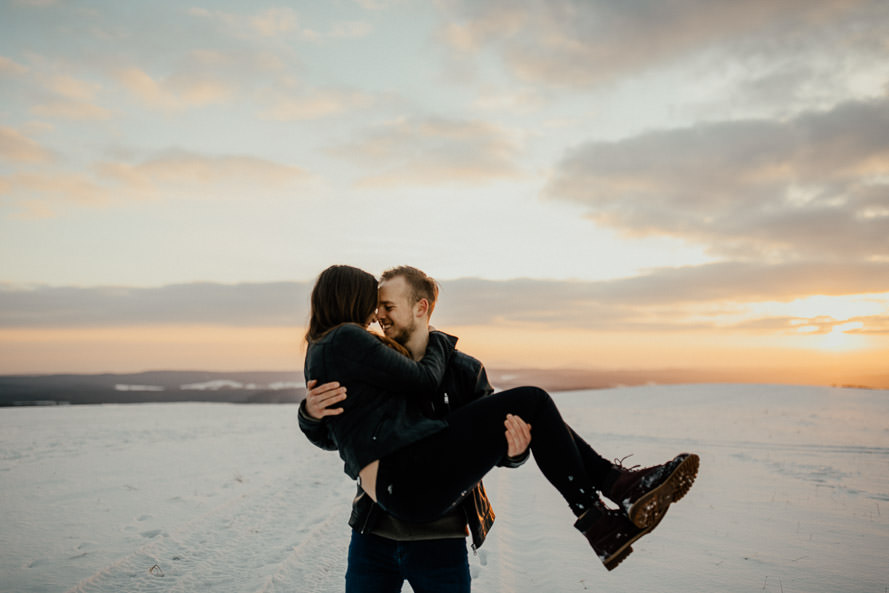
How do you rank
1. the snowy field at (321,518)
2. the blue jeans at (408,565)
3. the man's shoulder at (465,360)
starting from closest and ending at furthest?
the blue jeans at (408,565), the man's shoulder at (465,360), the snowy field at (321,518)

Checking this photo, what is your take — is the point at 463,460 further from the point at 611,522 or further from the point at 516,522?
the point at 516,522

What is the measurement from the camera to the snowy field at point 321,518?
174 inches

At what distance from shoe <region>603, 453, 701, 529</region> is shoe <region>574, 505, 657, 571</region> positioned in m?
0.07

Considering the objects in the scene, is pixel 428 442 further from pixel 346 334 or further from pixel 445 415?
pixel 346 334

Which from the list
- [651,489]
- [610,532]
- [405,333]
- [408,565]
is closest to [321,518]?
[408,565]

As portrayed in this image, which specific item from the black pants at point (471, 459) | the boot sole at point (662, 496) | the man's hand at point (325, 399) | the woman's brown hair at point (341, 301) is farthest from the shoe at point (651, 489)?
the man's hand at point (325, 399)

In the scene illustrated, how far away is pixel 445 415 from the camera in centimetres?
281

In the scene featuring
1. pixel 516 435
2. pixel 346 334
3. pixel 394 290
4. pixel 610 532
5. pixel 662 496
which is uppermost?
pixel 394 290

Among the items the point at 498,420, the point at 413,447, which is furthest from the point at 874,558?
the point at 413,447

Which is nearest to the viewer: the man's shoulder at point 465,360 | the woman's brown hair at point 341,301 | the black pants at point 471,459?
the black pants at point 471,459

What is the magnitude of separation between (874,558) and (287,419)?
1465 centimetres

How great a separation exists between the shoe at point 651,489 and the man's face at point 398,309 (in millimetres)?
1439

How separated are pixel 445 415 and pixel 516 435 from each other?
1.47 feet

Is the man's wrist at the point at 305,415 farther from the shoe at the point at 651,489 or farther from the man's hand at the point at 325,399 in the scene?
the shoe at the point at 651,489
